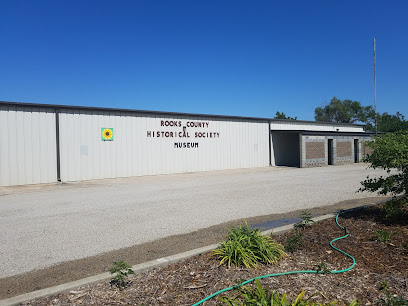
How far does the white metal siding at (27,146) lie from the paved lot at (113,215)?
10.2 feet

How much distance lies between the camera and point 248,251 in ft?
14.0

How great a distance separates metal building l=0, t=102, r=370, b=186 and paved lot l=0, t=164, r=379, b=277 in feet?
12.5

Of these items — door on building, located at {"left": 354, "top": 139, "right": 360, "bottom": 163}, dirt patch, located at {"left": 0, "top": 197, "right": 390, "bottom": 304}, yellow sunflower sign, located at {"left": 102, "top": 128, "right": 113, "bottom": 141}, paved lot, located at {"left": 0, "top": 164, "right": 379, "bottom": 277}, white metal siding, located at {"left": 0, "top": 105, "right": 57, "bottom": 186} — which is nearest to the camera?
dirt patch, located at {"left": 0, "top": 197, "right": 390, "bottom": 304}

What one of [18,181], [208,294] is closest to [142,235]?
[208,294]

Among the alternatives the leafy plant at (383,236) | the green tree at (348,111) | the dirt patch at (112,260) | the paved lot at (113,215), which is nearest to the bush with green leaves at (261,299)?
the dirt patch at (112,260)

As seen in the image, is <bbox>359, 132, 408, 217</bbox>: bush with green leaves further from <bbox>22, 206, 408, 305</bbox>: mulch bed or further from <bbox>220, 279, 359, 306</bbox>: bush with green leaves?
<bbox>220, 279, 359, 306</bbox>: bush with green leaves

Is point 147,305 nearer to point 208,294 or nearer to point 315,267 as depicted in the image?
point 208,294

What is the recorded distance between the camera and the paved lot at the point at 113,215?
5.79 metres

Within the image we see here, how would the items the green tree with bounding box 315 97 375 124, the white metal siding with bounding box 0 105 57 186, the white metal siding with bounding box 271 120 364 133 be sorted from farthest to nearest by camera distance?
the green tree with bounding box 315 97 375 124, the white metal siding with bounding box 271 120 364 133, the white metal siding with bounding box 0 105 57 186

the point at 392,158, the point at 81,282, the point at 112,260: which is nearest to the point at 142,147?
the point at 112,260

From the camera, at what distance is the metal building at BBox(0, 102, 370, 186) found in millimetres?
17203

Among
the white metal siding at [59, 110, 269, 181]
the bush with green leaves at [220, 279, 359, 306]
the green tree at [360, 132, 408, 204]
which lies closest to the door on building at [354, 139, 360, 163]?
the white metal siding at [59, 110, 269, 181]

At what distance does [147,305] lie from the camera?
3.25 metres

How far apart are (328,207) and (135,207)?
5.36m
